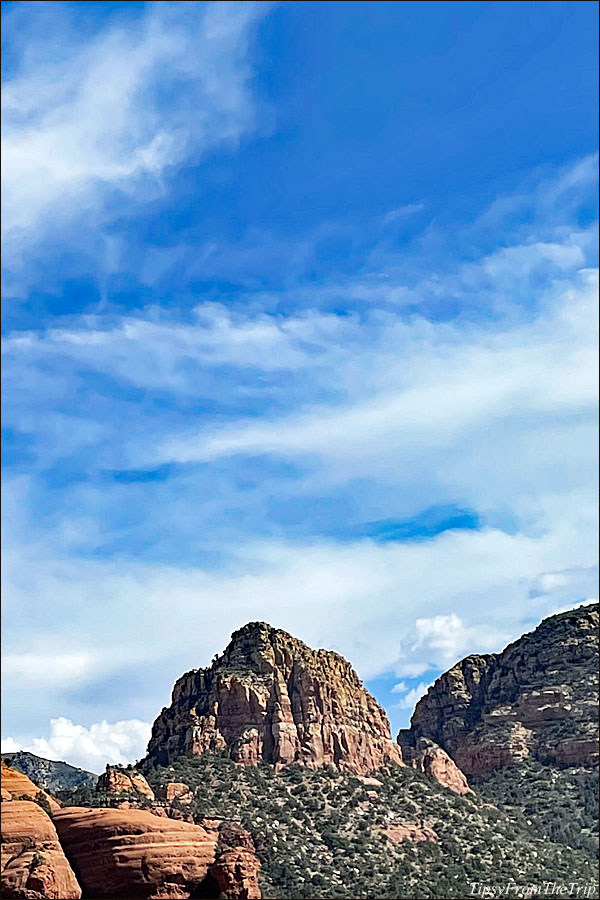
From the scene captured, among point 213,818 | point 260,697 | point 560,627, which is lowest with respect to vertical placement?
point 213,818

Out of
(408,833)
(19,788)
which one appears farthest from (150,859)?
(408,833)

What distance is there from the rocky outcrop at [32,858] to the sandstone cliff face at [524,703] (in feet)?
214


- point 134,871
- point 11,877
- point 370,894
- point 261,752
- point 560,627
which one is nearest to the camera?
point 11,877

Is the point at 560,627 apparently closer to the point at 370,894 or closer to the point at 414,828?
the point at 414,828

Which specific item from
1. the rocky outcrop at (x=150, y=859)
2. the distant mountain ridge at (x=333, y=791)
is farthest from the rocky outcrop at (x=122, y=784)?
the rocky outcrop at (x=150, y=859)

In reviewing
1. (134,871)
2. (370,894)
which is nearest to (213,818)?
(370,894)

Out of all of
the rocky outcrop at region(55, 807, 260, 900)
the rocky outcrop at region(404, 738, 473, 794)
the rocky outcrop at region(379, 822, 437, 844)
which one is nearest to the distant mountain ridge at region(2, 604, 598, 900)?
the rocky outcrop at region(55, 807, 260, 900)

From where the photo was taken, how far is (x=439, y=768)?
11150 cm

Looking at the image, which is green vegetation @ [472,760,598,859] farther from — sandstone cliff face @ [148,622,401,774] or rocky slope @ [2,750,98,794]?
rocky slope @ [2,750,98,794]

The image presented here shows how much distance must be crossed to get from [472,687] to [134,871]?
304 feet

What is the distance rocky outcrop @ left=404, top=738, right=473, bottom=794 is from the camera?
11006 cm

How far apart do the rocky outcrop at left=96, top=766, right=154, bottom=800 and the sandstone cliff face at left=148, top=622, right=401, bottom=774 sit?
13.7 meters

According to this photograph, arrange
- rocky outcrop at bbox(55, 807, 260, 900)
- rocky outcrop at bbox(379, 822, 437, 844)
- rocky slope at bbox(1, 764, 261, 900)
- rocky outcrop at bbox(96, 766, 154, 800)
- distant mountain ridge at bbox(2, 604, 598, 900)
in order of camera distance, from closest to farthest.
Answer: rocky slope at bbox(1, 764, 261, 900) → rocky outcrop at bbox(55, 807, 260, 900) → distant mountain ridge at bbox(2, 604, 598, 900) → rocky outcrop at bbox(96, 766, 154, 800) → rocky outcrop at bbox(379, 822, 437, 844)

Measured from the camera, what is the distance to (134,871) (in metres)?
60.6
